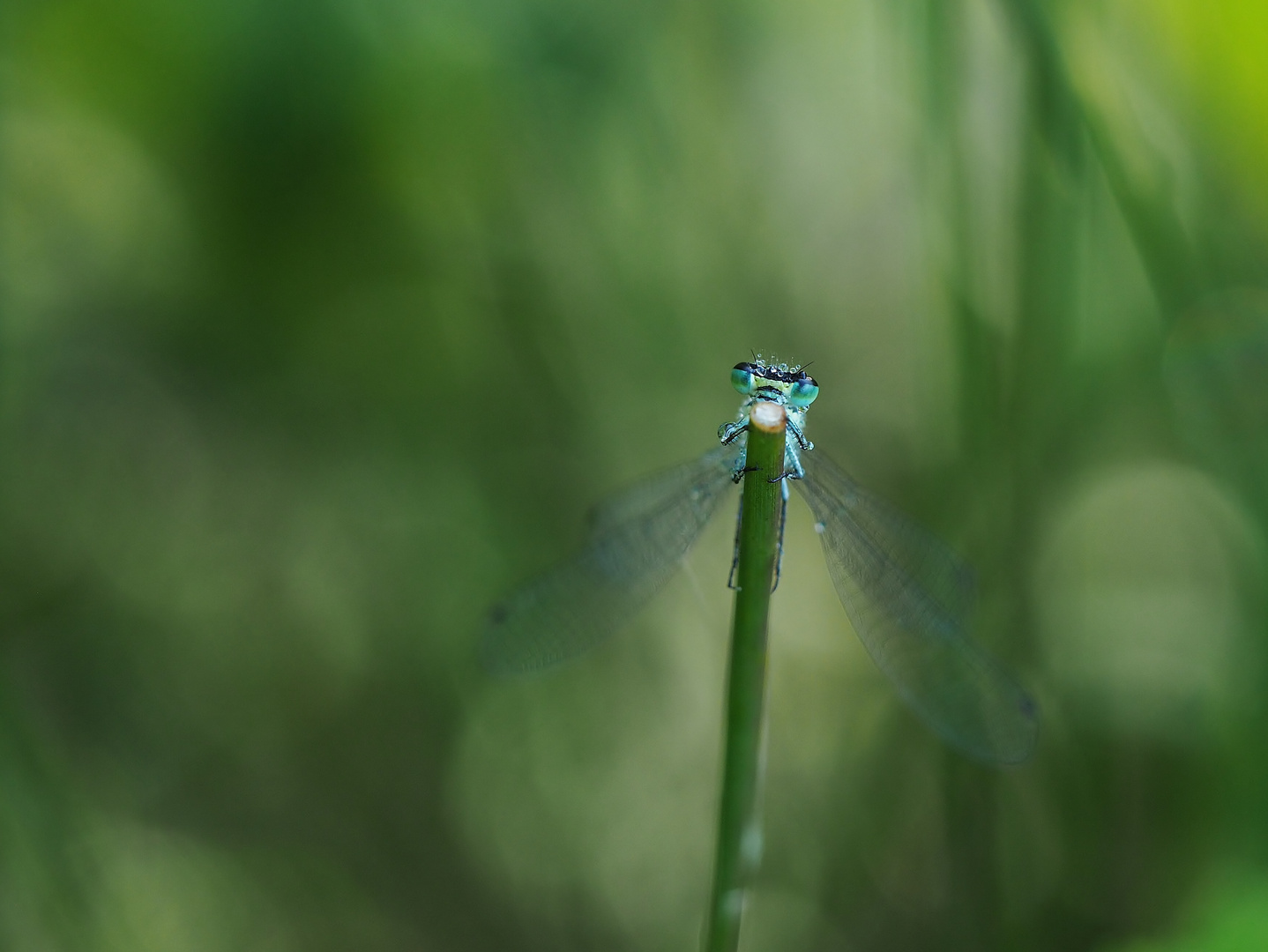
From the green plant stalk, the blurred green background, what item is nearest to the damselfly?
the blurred green background

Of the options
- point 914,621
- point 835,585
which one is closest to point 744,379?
point 835,585

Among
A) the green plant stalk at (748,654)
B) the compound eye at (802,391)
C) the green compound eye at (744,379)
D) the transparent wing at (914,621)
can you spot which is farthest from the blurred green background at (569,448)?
the green plant stalk at (748,654)

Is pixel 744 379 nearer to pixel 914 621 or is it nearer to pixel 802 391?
pixel 802 391

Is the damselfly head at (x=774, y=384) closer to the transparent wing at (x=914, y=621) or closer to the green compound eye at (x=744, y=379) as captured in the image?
the green compound eye at (x=744, y=379)

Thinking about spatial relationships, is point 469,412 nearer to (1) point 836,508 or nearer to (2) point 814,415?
(2) point 814,415

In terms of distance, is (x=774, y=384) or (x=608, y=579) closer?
A: (x=774, y=384)

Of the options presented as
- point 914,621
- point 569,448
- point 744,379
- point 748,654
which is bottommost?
point 748,654
